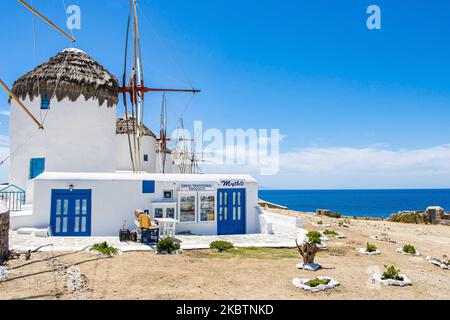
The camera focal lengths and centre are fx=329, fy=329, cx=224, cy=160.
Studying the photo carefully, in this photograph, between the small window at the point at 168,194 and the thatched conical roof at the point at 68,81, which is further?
the thatched conical roof at the point at 68,81

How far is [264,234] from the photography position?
57.5 feet

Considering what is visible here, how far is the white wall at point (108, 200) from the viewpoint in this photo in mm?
15477

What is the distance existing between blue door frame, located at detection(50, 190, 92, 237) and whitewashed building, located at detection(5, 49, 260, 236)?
42 mm

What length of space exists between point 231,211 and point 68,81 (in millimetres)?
14379

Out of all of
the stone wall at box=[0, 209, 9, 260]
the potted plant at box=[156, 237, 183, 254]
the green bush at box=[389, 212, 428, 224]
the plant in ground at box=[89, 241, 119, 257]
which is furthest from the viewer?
the green bush at box=[389, 212, 428, 224]

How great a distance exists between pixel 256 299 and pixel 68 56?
23.2 metres

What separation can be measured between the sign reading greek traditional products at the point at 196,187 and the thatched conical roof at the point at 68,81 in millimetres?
10579

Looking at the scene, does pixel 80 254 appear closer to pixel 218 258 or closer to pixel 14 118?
pixel 218 258

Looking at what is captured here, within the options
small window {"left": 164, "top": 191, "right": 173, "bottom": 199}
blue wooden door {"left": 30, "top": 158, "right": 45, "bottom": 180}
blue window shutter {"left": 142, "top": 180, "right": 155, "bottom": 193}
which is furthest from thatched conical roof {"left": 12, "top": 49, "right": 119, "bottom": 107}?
small window {"left": 164, "top": 191, "right": 173, "bottom": 199}

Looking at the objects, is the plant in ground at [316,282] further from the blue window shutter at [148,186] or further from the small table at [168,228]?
the blue window shutter at [148,186]

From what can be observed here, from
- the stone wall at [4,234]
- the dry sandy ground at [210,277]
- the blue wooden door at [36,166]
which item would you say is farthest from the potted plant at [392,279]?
the blue wooden door at [36,166]

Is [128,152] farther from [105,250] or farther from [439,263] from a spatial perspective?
[439,263]

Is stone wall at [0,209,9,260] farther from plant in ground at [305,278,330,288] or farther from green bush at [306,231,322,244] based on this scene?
green bush at [306,231,322,244]

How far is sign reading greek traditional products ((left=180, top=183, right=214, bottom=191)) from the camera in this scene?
1753 centimetres
